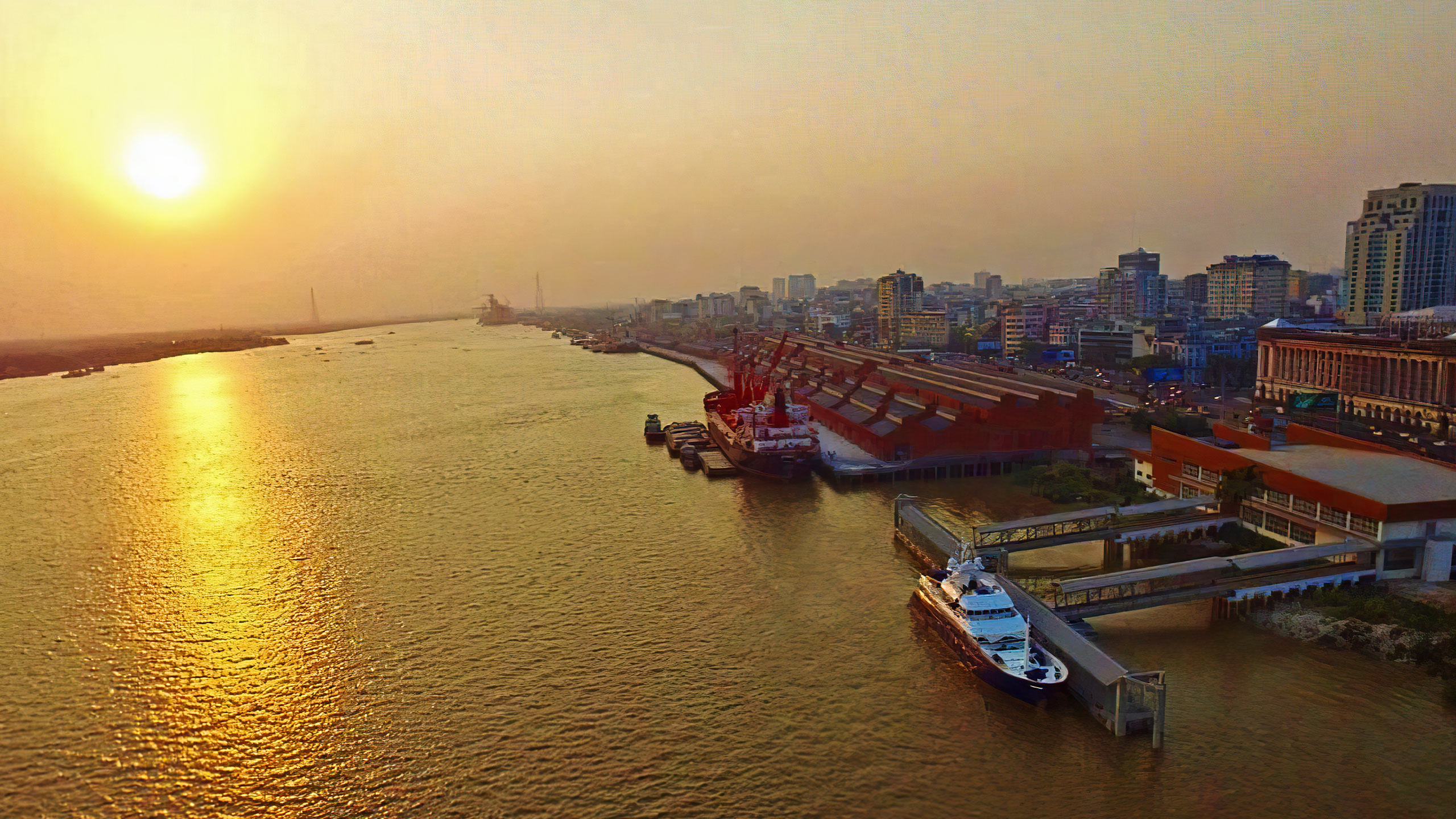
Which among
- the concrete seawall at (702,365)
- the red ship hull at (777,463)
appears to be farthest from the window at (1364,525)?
the concrete seawall at (702,365)

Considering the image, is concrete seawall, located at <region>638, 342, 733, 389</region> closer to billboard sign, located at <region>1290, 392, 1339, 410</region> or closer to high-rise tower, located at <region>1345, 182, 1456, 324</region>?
billboard sign, located at <region>1290, 392, 1339, 410</region>

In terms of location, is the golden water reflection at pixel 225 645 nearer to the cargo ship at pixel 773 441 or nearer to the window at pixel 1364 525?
the cargo ship at pixel 773 441

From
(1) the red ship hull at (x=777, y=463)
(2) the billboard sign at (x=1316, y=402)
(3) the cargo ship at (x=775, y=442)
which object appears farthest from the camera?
(2) the billboard sign at (x=1316, y=402)

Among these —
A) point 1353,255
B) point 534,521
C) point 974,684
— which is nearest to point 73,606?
point 534,521

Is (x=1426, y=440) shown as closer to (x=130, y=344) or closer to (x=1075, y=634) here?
(x=1075, y=634)

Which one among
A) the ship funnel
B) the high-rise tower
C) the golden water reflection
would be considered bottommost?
the golden water reflection

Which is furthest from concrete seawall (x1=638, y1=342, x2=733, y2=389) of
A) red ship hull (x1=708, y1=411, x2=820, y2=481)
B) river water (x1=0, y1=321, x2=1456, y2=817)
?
river water (x1=0, y1=321, x2=1456, y2=817)

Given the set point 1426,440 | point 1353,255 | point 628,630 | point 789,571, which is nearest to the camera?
point 628,630
